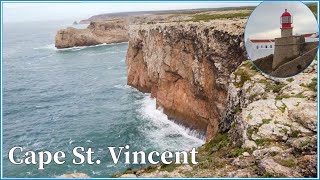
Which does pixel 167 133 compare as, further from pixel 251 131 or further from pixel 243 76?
pixel 251 131

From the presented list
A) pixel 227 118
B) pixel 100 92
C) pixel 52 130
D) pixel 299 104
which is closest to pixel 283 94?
pixel 299 104

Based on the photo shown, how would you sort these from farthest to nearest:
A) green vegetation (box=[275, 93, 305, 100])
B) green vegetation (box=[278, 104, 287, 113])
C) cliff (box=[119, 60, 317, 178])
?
1. green vegetation (box=[275, 93, 305, 100])
2. green vegetation (box=[278, 104, 287, 113])
3. cliff (box=[119, 60, 317, 178])

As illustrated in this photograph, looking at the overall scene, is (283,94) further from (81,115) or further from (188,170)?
(81,115)

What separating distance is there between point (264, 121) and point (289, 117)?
1.26 m

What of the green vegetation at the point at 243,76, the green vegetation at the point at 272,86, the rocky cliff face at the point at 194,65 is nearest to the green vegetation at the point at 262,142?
the green vegetation at the point at 272,86

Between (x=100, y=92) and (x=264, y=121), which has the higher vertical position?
(x=264, y=121)

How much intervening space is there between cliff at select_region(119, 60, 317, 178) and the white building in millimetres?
3695

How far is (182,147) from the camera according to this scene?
40.1 meters

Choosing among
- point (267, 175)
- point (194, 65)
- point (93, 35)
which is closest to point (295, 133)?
point (267, 175)

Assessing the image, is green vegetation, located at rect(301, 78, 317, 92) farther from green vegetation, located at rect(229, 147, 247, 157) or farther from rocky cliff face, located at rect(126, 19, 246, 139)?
rocky cliff face, located at rect(126, 19, 246, 139)

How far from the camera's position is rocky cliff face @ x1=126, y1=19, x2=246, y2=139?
37.8 metres

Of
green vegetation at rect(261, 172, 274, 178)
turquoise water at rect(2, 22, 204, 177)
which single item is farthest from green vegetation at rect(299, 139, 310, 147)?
turquoise water at rect(2, 22, 204, 177)

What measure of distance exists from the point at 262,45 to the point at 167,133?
2804 cm

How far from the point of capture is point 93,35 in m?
140
